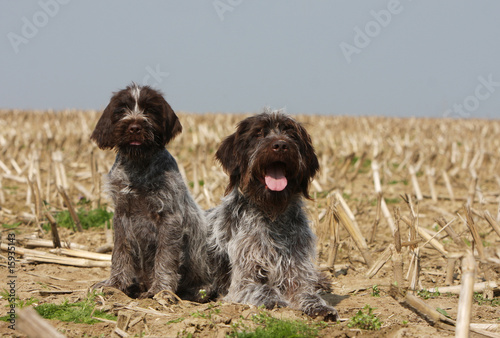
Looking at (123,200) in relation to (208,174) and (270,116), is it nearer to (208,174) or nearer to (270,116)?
(270,116)

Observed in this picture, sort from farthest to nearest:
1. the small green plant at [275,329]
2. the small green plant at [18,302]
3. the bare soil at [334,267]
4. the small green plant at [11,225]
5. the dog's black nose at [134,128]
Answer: the small green plant at [11,225] → the dog's black nose at [134,128] → the small green plant at [18,302] → the bare soil at [334,267] → the small green plant at [275,329]

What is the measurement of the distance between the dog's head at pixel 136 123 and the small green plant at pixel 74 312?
1633mm

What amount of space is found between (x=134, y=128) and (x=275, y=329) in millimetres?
2580

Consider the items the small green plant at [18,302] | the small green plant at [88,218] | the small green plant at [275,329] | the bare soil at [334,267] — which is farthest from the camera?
the small green plant at [88,218]

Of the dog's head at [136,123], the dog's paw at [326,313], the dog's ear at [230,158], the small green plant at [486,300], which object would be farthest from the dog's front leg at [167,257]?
the small green plant at [486,300]

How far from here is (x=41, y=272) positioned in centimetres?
714

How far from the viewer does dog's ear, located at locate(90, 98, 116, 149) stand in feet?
19.3

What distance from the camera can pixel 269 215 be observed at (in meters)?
5.89

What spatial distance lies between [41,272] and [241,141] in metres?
3.37

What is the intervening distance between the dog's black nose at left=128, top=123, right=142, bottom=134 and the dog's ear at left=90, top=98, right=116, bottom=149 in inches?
10.4

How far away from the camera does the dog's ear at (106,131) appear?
5.88m

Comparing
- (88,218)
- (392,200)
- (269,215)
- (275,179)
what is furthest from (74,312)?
(392,200)

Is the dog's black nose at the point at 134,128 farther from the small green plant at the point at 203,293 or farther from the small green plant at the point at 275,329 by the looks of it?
the small green plant at the point at 275,329

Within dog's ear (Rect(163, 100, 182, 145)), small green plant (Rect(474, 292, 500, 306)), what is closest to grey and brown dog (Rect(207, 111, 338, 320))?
dog's ear (Rect(163, 100, 182, 145))
